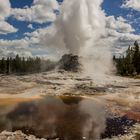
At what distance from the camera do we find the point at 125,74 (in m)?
105

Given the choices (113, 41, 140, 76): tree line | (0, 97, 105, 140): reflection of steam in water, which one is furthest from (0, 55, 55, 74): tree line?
(0, 97, 105, 140): reflection of steam in water

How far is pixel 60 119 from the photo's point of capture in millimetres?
31781

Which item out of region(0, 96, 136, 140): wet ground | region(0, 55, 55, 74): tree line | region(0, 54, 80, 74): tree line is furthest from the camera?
region(0, 55, 55, 74): tree line

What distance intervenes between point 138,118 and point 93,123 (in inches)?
229

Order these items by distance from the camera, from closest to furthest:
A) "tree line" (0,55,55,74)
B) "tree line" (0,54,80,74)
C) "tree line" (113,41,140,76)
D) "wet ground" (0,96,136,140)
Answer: "wet ground" (0,96,136,140) < "tree line" (113,41,140,76) < "tree line" (0,54,80,74) < "tree line" (0,55,55,74)

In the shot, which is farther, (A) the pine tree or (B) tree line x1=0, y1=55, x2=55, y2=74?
(B) tree line x1=0, y1=55, x2=55, y2=74

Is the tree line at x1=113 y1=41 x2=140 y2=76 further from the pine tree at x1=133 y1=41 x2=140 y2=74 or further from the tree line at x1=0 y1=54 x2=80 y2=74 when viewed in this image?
the tree line at x1=0 y1=54 x2=80 y2=74

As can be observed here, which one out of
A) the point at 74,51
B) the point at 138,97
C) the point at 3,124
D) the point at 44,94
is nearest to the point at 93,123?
the point at 3,124

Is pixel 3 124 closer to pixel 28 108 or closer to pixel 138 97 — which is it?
pixel 28 108

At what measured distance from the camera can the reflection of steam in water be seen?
2601 cm

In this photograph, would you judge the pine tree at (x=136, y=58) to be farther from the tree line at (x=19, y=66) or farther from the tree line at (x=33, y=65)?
the tree line at (x=19, y=66)

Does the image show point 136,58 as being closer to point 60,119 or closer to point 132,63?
point 132,63

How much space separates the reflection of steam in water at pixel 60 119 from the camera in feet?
85.3

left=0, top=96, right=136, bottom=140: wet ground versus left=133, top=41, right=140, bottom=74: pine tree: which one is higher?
left=133, top=41, right=140, bottom=74: pine tree
